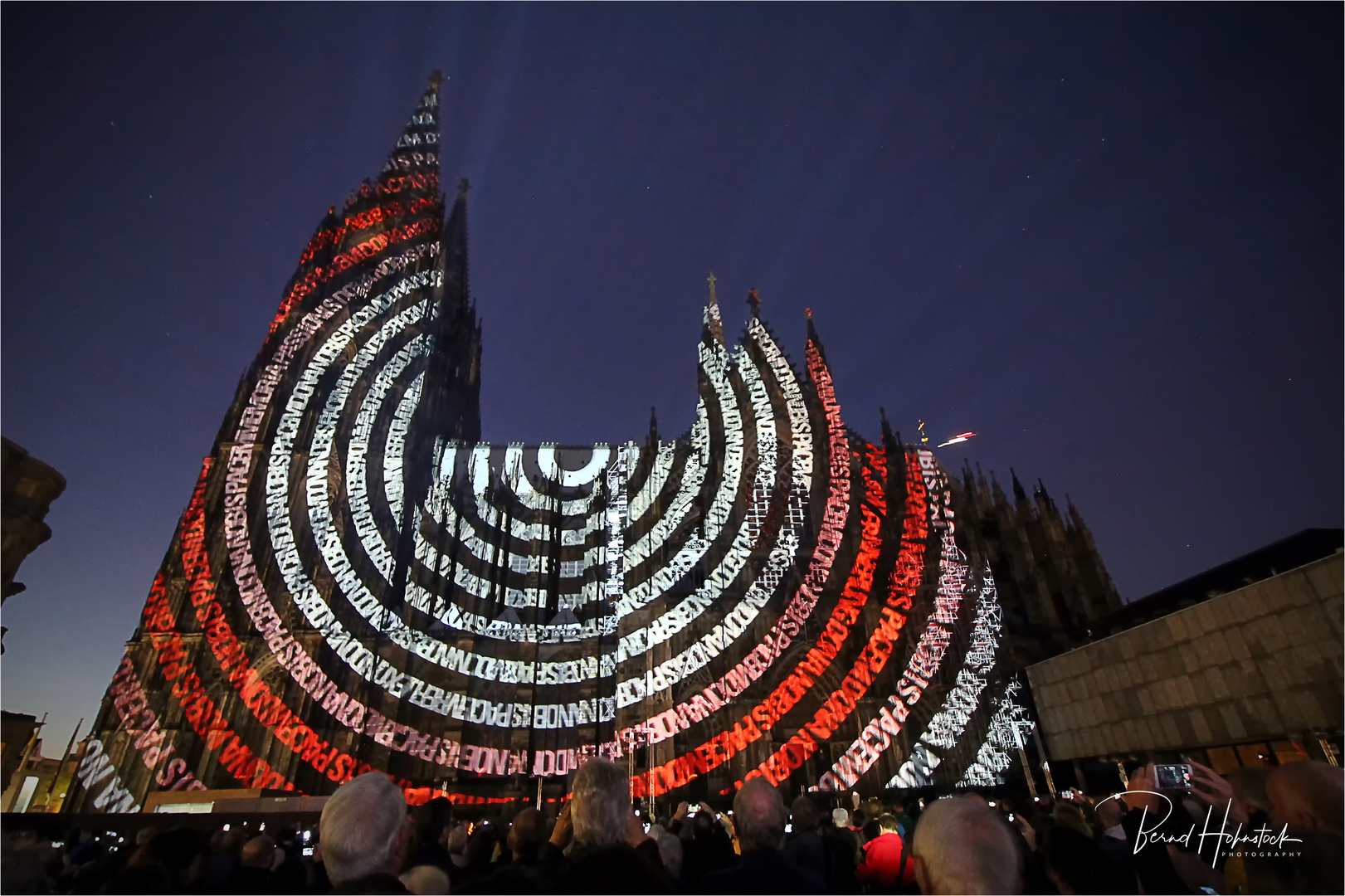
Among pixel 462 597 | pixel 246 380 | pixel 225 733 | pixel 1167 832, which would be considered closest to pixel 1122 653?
pixel 1167 832

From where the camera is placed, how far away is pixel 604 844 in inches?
103

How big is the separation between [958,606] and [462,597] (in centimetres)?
2101

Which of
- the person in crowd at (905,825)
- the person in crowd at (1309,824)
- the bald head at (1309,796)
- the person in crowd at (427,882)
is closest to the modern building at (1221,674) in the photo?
the person in crowd at (905,825)

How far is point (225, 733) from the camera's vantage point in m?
23.6

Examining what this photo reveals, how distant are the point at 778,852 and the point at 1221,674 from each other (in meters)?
19.3

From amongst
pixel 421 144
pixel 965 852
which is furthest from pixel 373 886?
pixel 421 144

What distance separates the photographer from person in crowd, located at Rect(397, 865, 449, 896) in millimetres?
2895

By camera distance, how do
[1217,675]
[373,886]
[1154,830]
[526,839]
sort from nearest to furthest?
[373,886], [1154,830], [526,839], [1217,675]

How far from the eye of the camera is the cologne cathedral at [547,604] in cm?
2259

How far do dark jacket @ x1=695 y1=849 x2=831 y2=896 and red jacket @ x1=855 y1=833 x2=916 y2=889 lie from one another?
10.6 ft

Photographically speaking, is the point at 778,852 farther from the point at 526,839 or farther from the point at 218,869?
the point at 218,869

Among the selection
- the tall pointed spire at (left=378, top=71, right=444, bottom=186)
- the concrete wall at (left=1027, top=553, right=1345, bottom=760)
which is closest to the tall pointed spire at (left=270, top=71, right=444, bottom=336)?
the tall pointed spire at (left=378, top=71, right=444, bottom=186)

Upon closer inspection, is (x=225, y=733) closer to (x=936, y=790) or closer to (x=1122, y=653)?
(x=936, y=790)

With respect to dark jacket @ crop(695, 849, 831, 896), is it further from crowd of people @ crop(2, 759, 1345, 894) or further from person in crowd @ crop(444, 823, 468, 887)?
person in crowd @ crop(444, 823, 468, 887)
